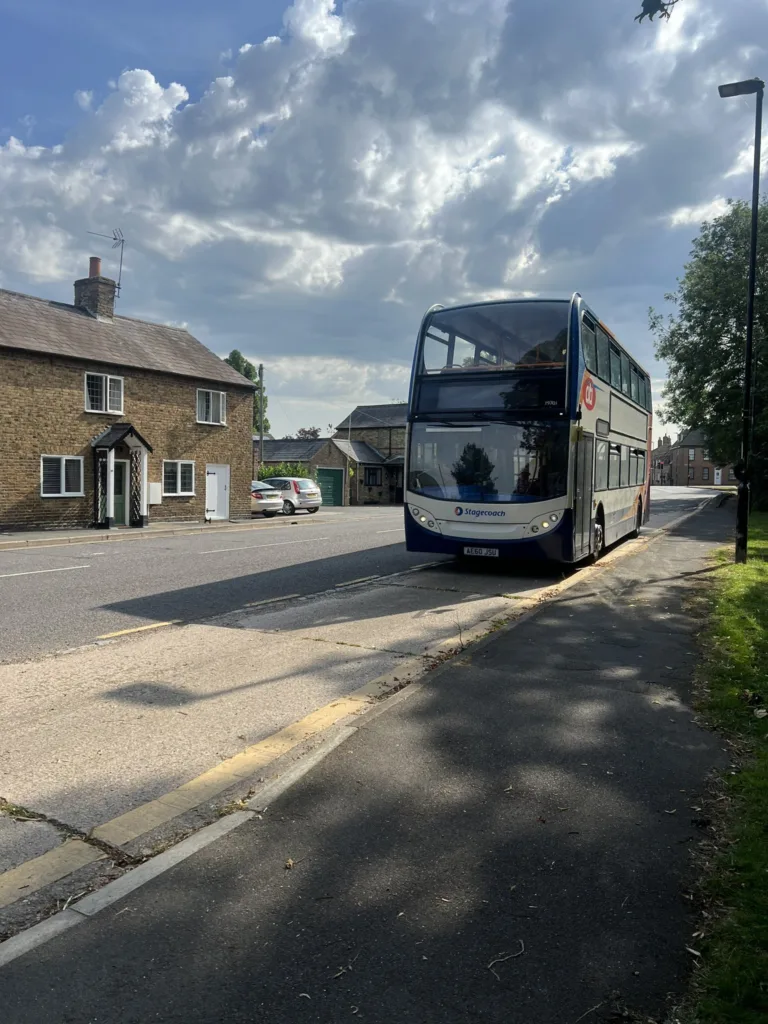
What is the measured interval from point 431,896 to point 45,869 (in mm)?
1650

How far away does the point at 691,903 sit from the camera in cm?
299

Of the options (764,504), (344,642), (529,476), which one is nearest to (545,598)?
(529,476)

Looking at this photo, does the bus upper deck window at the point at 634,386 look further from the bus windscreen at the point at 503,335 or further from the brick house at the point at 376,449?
the brick house at the point at 376,449

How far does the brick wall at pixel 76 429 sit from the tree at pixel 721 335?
2425 centimetres

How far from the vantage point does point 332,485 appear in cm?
5566

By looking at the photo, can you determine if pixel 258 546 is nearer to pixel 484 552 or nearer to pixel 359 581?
pixel 359 581

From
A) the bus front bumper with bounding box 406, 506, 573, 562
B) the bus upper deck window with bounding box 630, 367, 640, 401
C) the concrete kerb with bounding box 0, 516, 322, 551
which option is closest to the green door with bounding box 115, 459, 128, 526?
the concrete kerb with bounding box 0, 516, 322, 551

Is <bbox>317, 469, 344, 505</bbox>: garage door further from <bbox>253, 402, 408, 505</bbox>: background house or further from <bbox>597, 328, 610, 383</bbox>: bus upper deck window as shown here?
<bbox>597, 328, 610, 383</bbox>: bus upper deck window

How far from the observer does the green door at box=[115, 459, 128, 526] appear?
26578 mm

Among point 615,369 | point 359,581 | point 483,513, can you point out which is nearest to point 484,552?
point 483,513

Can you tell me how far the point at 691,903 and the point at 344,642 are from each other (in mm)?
4884

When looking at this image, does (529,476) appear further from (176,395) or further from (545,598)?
(176,395)

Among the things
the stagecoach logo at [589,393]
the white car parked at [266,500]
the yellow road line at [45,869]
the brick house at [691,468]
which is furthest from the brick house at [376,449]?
the brick house at [691,468]

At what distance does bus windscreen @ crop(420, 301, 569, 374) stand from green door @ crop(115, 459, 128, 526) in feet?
57.6
